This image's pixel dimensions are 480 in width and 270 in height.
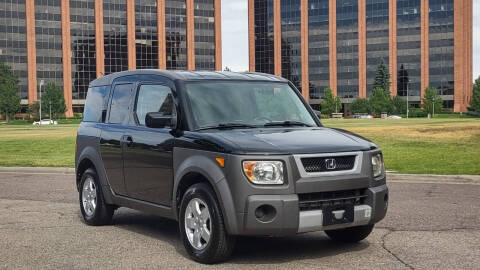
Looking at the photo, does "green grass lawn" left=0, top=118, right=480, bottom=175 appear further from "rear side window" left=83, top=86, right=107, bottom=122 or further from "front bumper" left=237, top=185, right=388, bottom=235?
"front bumper" left=237, top=185, right=388, bottom=235

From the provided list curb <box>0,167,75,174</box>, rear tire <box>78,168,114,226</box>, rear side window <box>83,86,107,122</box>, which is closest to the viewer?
rear tire <box>78,168,114,226</box>

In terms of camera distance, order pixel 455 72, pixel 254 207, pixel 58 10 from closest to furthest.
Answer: pixel 254 207
pixel 58 10
pixel 455 72

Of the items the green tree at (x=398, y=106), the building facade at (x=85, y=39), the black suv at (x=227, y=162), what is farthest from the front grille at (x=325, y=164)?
the green tree at (x=398, y=106)

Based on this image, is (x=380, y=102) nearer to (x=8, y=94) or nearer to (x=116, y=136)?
(x=8, y=94)

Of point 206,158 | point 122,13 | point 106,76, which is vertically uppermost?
point 122,13

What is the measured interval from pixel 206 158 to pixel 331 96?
126336 mm

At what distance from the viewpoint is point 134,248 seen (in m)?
6.83

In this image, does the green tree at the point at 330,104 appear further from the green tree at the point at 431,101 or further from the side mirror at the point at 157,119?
the side mirror at the point at 157,119

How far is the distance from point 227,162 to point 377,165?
1.62 metres

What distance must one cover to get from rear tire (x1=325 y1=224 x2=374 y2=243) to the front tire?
1.59m

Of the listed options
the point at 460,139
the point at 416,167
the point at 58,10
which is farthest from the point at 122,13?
the point at 416,167

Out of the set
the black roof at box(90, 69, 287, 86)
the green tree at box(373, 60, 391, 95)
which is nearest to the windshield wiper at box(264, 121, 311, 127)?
the black roof at box(90, 69, 287, 86)

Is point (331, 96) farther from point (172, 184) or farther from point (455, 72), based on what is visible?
point (172, 184)

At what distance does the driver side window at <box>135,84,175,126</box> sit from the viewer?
6.95 metres
